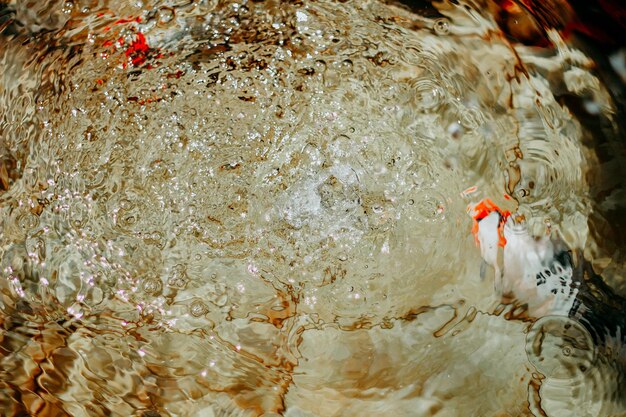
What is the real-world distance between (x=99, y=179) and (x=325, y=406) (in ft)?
2.33

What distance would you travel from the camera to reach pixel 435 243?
4.49ft

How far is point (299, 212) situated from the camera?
1.40m

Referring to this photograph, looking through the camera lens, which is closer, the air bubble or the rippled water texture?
the rippled water texture

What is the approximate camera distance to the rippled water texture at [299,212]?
123cm

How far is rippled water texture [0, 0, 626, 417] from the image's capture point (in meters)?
1.23

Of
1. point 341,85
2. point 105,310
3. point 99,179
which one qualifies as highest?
point 341,85

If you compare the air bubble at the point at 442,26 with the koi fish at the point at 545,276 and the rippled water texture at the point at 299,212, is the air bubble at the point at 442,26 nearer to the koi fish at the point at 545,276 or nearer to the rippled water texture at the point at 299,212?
the rippled water texture at the point at 299,212

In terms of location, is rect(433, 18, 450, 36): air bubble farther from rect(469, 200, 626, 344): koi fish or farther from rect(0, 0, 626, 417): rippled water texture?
rect(469, 200, 626, 344): koi fish

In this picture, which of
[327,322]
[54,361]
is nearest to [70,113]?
[54,361]

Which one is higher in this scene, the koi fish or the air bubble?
the air bubble

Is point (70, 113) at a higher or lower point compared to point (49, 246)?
higher

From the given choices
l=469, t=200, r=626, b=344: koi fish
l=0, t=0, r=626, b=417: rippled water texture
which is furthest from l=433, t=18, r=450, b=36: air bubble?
l=469, t=200, r=626, b=344: koi fish

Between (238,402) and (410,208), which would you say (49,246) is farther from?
(410,208)

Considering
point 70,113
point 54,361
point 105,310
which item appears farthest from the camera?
point 70,113
